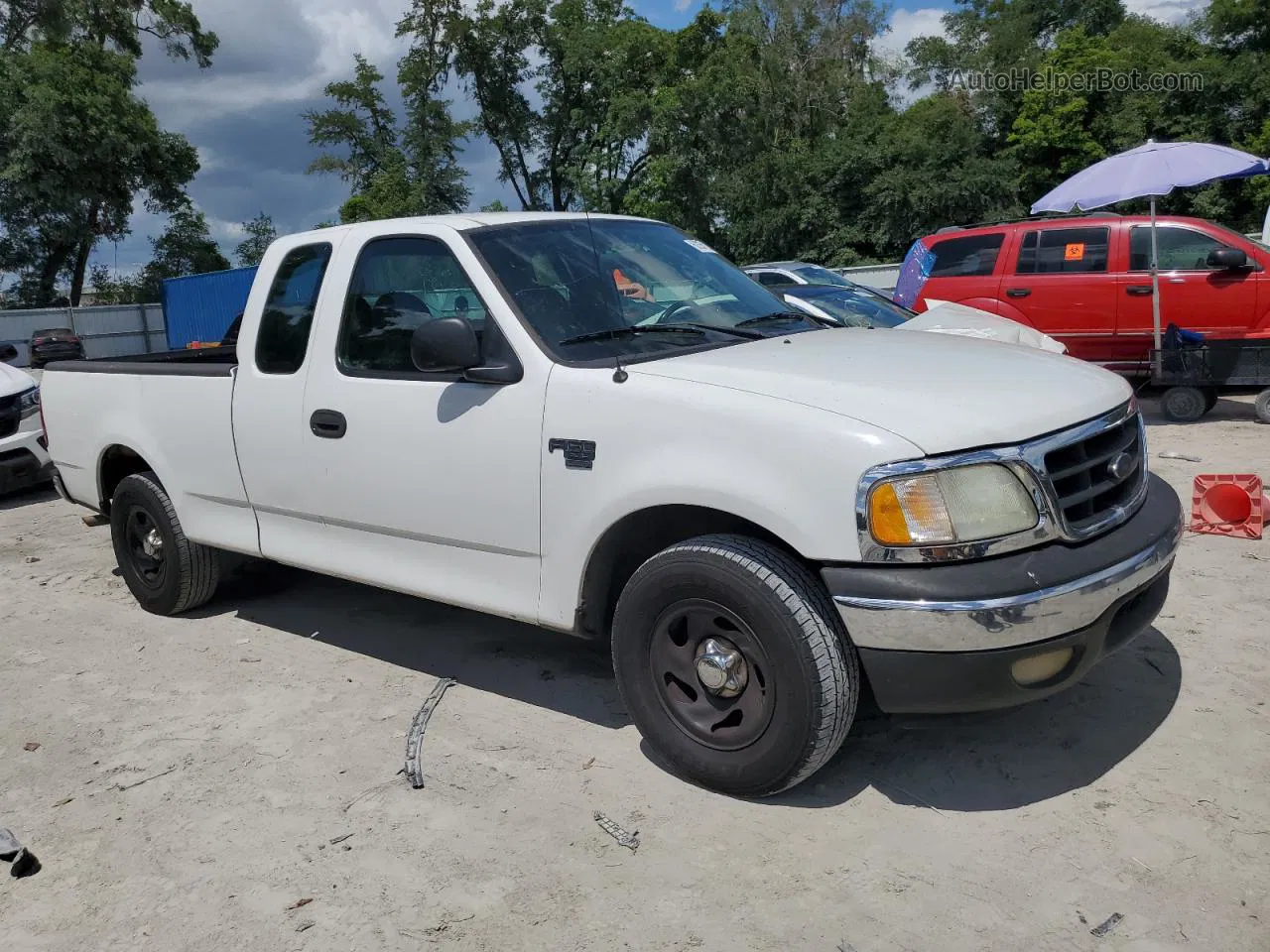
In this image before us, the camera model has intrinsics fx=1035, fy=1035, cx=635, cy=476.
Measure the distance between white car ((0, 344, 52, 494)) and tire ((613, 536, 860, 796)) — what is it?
23.7 ft

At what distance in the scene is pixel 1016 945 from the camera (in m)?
2.54

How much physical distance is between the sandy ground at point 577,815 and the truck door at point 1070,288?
6.28 m

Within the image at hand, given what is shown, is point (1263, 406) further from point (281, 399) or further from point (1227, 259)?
point (281, 399)

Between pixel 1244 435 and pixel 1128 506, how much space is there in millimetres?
6639

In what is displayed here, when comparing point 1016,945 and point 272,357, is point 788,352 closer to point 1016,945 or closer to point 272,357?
point 1016,945

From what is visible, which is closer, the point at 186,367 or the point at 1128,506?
the point at 1128,506

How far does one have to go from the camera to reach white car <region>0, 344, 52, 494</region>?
859 cm

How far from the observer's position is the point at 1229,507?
5.88m

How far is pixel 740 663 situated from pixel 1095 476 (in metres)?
1.24

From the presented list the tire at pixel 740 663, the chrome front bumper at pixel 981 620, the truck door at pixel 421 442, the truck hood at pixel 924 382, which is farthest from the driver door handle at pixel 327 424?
the chrome front bumper at pixel 981 620

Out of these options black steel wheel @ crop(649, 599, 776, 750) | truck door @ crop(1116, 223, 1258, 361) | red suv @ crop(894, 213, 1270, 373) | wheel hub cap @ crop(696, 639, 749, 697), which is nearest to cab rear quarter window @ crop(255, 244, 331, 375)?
black steel wheel @ crop(649, 599, 776, 750)

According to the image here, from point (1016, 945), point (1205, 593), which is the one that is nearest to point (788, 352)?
point (1016, 945)

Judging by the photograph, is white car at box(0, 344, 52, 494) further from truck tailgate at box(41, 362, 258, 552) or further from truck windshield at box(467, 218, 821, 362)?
truck windshield at box(467, 218, 821, 362)

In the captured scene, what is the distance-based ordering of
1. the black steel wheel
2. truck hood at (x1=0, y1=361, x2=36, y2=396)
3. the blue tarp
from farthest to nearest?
1. the blue tarp
2. truck hood at (x1=0, y1=361, x2=36, y2=396)
3. the black steel wheel
